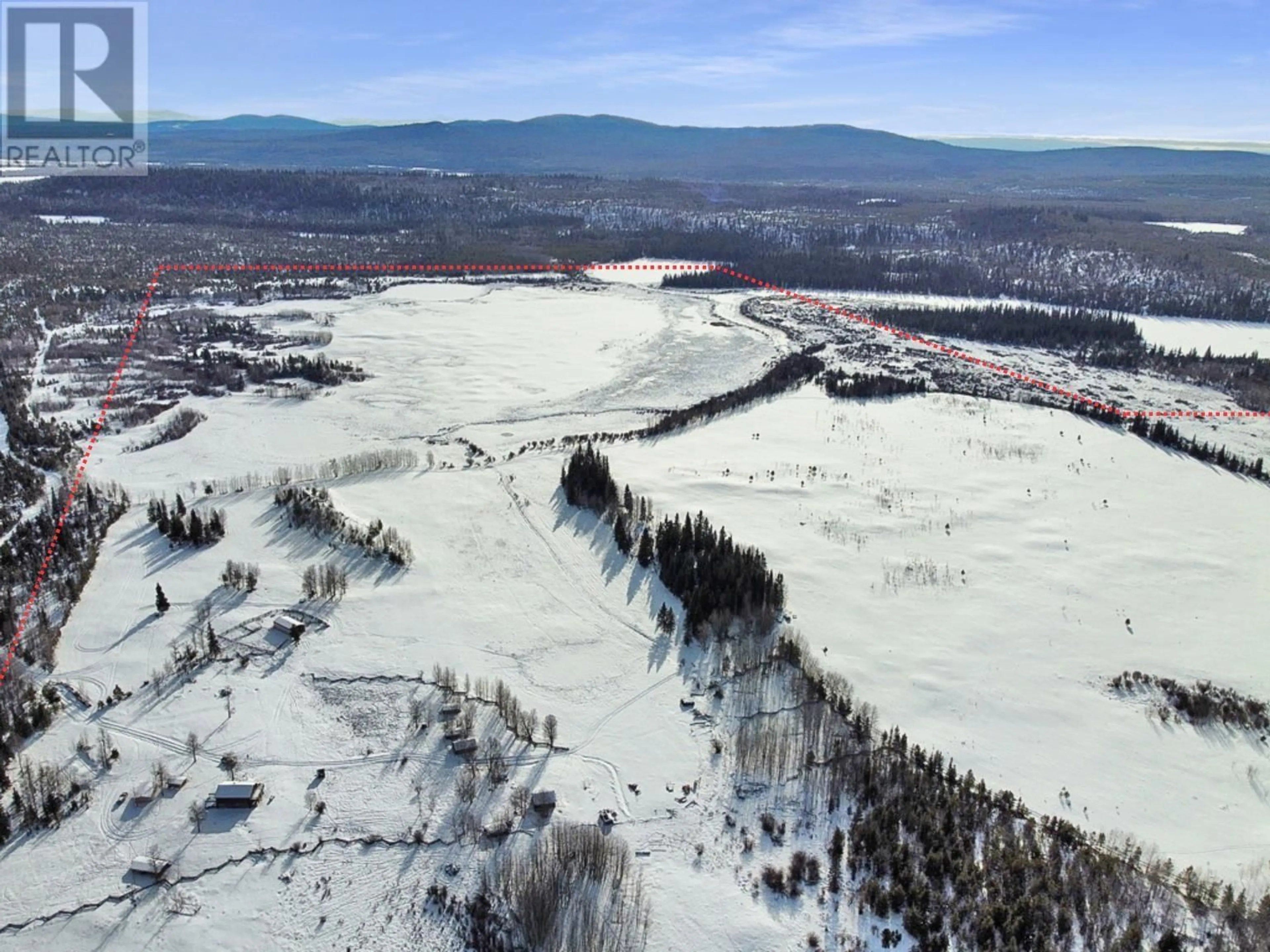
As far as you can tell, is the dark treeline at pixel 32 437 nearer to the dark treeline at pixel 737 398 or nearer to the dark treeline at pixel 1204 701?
the dark treeline at pixel 737 398

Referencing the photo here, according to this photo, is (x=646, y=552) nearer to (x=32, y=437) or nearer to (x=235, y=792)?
(x=235, y=792)

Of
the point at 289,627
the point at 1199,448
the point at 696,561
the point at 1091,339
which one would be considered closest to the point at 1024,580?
the point at 696,561

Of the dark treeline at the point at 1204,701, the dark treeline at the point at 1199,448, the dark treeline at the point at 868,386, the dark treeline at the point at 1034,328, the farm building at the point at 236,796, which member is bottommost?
the farm building at the point at 236,796

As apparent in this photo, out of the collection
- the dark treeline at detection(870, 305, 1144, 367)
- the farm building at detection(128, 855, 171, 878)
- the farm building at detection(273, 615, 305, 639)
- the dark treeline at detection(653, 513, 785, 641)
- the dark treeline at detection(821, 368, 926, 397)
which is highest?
the dark treeline at detection(870, 305, 1144, 367)

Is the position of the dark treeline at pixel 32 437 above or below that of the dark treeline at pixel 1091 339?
below

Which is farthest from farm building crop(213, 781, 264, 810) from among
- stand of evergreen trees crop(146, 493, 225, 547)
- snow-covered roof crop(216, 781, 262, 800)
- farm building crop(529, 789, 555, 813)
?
stand of evergreen trees crop(146, 493, 225, 547)

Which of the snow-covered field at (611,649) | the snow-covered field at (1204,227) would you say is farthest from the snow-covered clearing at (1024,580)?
the snow-covered field at (1204,227)

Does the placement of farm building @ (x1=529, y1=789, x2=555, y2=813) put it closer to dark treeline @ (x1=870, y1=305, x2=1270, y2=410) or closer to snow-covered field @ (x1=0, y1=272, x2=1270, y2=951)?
snow-covered field @ (x1=0, y1=272, x2=1270, y2=951)

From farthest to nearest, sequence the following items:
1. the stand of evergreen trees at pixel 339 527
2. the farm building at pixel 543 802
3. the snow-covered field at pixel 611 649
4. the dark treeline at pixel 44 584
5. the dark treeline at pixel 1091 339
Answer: the dark treeline at pixel 1091 339 < the stand of evergreen trees at pixel 339 527 < the dark treeline at pixel 44 584 < the farm building at pixel 543 802 < the snow-covered field at pixel 611 649
